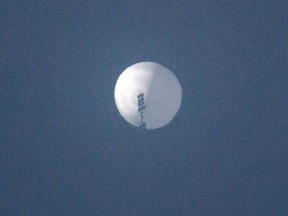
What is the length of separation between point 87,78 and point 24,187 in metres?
2.72

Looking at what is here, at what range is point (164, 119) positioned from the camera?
10.5m

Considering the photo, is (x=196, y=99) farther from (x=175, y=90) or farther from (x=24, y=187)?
(x=24, y=187)

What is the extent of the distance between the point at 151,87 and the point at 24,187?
392cm

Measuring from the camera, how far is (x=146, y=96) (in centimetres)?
1171

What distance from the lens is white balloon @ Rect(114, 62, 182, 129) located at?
1038 cm

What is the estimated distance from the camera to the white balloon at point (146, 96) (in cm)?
1038

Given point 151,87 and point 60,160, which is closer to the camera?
point 60,160

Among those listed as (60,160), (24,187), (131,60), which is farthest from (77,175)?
(131,60)

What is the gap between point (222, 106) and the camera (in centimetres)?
1041

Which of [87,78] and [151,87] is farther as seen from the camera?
[151,87]

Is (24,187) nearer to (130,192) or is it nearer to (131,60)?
(130,192)

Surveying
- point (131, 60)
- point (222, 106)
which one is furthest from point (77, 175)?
point (222, 106)

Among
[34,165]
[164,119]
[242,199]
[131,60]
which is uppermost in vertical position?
[131,60]

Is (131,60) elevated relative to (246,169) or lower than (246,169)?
elevated
